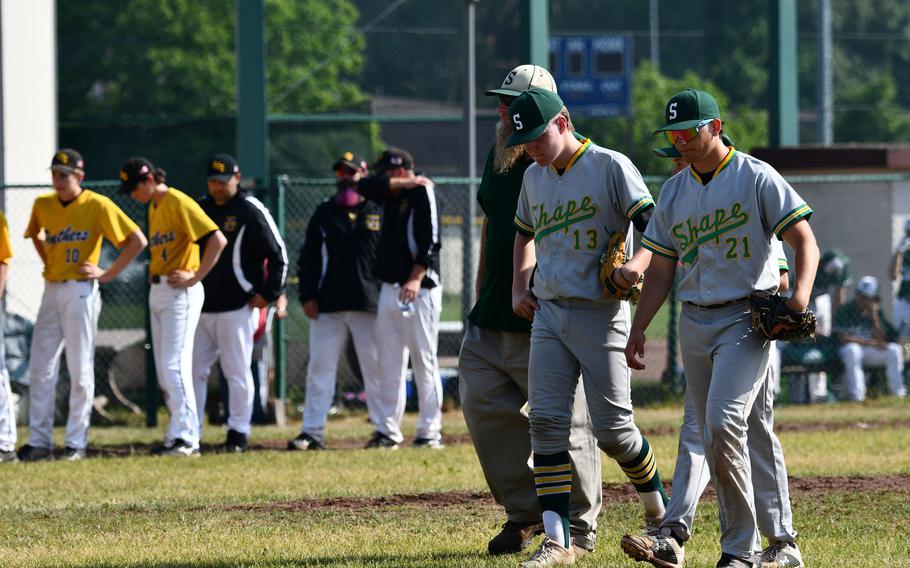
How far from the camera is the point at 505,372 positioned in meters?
6.64

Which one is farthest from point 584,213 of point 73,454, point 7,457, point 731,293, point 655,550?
point 7,457

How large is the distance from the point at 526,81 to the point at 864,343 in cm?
899

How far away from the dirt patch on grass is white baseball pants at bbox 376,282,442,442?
8.06ft

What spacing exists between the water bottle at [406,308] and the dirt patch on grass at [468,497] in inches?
101

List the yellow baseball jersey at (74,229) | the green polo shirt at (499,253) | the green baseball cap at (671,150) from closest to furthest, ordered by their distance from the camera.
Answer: the green baseball cap at (671,150) < the green polo shirt at (499,253) < the yellow baseball jersey at (74,229)

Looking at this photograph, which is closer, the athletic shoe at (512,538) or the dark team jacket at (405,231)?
the athletic shoe at (512,538)

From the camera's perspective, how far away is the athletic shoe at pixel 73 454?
10.6 m

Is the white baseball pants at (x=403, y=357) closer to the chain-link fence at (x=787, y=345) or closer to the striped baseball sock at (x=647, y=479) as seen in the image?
the chain-link fence at (x=787, y=345)

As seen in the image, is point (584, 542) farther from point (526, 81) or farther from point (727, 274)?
point (526, 81)

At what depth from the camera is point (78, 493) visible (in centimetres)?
892

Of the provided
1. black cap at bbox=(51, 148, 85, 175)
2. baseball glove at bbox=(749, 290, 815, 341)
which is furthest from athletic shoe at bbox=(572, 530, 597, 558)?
black cap at bbox=(51, 148, 85, 175)

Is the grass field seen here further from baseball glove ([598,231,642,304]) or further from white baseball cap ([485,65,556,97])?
white baseball cap ([485,65,556,97])

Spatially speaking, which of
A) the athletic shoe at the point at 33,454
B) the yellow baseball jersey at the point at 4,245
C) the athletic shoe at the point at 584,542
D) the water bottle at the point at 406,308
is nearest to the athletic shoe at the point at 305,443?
the water bottle at the point at 406,308

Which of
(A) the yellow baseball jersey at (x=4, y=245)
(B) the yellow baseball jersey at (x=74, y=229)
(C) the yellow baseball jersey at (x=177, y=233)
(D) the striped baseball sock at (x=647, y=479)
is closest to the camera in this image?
(D) the striped baseball sock at (x=647, y=479)
